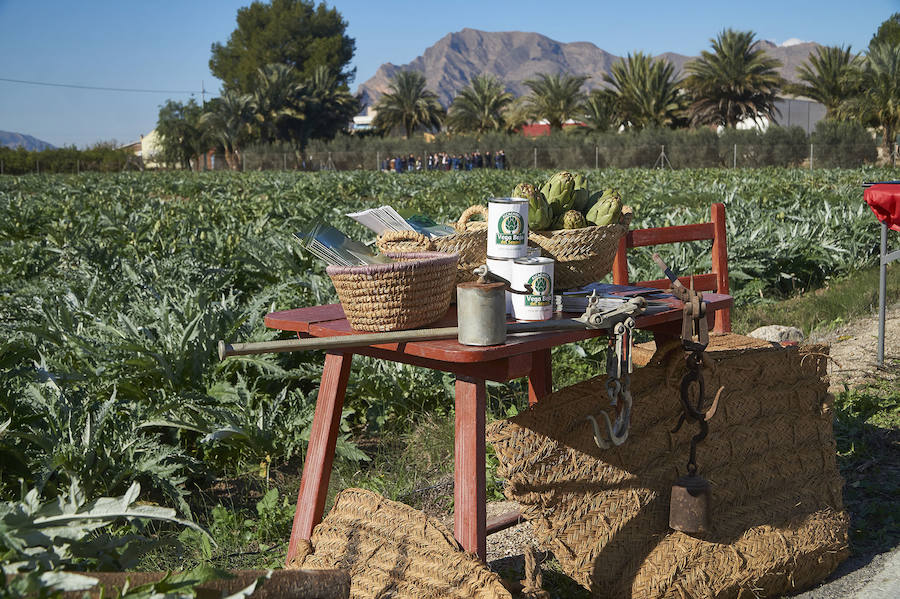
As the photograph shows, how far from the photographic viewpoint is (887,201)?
4.45 metres

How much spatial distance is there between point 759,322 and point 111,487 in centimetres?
480

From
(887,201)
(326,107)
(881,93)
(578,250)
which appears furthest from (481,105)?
(578,250)

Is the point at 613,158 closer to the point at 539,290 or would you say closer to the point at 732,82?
the point at 732,82

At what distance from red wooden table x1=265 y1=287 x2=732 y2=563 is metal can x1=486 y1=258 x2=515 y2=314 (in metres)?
0.17

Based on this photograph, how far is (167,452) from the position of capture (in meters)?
3.44

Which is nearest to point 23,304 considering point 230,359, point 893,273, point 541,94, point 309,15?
point 230,359

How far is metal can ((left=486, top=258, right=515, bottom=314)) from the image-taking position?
2.32 meters

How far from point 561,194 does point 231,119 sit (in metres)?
60.9

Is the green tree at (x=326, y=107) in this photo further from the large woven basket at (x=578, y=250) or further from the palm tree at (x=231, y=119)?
the large woven basket at (x=578, y=250)

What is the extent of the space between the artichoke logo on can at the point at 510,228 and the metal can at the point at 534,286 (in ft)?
0.28

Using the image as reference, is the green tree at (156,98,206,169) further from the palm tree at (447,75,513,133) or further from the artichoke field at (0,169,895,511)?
the artichoke field at (0,169,895,511)

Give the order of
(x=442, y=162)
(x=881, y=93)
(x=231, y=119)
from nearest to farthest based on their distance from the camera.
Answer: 1. (x=881, y=93)
2. (x=442, y=162)
3. (x=231, y=119)

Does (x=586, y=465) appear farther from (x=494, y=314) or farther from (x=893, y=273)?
(x=893, y=273)

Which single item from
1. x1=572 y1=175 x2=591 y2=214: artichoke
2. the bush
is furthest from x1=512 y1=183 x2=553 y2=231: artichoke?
the bush
